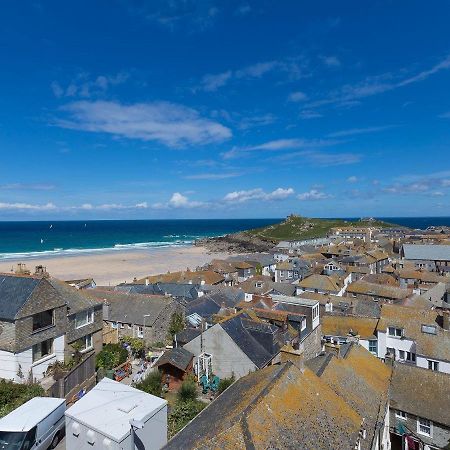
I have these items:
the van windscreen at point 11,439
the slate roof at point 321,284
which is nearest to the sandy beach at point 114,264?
the slate roof at point 321,284

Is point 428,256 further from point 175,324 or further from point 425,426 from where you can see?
point 425,426

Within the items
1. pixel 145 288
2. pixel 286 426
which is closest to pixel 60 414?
pixel 286 426

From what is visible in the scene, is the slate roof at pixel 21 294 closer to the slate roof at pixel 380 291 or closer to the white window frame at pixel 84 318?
the white window frame at pixel 84 318

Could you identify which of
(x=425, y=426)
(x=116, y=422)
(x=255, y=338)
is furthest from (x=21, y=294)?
(x=425, y=426)

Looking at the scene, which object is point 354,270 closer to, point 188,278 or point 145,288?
point 188,278

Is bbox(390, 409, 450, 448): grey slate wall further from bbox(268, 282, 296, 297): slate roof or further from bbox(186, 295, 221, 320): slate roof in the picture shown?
bbox(268, 282, 296, 297): slate roof

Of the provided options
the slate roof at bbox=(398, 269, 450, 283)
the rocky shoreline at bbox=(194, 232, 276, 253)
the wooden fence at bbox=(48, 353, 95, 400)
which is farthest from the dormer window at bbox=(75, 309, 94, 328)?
the rocky shoreline at bbox=(194, 232, 276, 253)

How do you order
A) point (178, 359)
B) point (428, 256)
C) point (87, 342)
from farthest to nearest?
point (428, 256), point (87, 342), point (178, 359)
